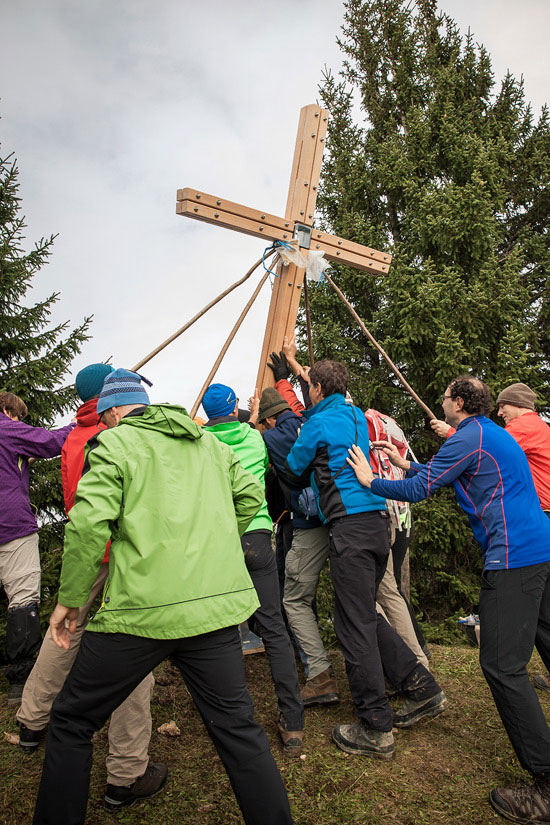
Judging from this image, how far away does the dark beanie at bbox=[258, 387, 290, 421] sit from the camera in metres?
4.21

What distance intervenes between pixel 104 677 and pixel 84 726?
0.22 m

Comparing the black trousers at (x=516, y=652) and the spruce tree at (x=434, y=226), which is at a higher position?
the spruce tree at (x=434, y=226)

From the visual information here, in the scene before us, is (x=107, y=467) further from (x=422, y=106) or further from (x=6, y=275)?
(x=422, y=106)

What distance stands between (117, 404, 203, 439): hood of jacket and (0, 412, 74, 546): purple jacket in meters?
1.78

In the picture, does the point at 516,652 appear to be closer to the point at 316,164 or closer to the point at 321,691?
the point at 321,691

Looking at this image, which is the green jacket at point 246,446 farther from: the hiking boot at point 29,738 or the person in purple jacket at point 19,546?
the hiking boot at point 29,738

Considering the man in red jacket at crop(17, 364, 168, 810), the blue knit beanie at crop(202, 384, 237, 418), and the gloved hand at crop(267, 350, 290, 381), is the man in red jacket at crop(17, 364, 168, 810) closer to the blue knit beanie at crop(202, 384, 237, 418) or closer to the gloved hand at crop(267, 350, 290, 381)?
the blue knit beanie at crop(202, 384, 237, 418)

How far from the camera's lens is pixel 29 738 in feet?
10.4

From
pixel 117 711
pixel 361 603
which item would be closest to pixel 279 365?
pixel 361 603

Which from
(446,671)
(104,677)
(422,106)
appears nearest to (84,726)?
(104,677)

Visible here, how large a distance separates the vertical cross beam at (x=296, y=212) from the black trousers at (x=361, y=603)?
5.38 feet

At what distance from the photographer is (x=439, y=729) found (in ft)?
11.9

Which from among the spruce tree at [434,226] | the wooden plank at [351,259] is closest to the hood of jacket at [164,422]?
the wooden plank at [351,259]

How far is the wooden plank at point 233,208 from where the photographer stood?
4043mm
